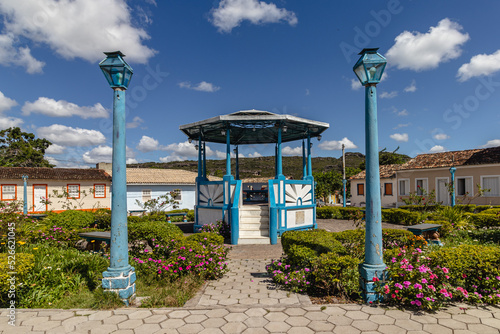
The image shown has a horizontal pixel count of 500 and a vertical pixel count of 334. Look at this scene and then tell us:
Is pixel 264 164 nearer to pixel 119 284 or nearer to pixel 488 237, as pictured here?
pixel 488 237

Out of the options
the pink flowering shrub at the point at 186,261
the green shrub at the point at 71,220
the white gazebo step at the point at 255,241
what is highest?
the green shrub at the point at 71,220

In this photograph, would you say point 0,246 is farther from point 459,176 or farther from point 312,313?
point 459,176

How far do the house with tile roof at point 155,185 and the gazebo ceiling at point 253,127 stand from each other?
496 inches

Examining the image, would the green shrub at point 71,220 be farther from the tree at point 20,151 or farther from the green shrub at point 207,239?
the tree at point 20,151

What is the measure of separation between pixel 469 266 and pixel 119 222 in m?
5.49

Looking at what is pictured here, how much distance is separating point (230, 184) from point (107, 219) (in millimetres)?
4360

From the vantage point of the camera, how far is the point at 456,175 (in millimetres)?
21031

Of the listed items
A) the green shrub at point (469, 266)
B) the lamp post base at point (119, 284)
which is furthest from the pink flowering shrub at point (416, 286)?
the lamp post base at point (119, 284)

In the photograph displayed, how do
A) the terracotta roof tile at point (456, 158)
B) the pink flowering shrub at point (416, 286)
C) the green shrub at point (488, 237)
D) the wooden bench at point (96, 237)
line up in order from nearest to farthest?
the pink flowering shrub at point (416, 286) < the wooden bench at point (96, 237) < the green shrub at point (488, 237) < the terracotta roof tile at point (456, 158)

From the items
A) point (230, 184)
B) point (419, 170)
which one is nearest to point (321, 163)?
point (419, 170)

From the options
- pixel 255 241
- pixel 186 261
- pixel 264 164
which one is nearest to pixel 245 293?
pixel 186 261

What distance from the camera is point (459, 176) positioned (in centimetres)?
2081

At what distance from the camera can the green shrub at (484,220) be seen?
11.2m

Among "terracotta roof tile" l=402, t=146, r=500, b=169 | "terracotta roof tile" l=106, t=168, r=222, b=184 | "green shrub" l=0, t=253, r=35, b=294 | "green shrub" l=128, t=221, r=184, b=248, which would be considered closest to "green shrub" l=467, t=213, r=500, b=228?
"terracotta roof tile" l=402, t=146, r=500, b=169
